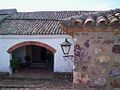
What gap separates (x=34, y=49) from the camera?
23250 mm

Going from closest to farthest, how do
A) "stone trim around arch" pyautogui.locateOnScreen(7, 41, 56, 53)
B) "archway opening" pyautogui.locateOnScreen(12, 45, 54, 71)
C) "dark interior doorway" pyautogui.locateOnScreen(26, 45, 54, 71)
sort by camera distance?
"stone trim around arch" pyautogui.locateOnScreen(7, 41, 56, 53)
"archway opening" pyautogui.locateOnScreen(12, 45, 54, 71)
"dark interior doorway" pyautogui.locateOnScreen(26, 45, 54, 71)

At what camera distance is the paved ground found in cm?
1445

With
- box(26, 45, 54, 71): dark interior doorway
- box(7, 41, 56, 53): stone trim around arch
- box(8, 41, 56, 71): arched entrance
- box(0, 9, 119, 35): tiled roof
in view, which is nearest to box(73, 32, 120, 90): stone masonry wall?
box(0, 9, 119, 35): tiled roof

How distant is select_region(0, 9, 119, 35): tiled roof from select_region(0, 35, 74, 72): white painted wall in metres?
0.31

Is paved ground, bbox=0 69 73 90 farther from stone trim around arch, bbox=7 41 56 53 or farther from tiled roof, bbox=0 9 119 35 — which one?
tiled roof, bbox=0 9 119 35

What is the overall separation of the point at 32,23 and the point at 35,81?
5.91 m

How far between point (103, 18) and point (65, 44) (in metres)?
5.19

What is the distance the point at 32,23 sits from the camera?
69.7ft

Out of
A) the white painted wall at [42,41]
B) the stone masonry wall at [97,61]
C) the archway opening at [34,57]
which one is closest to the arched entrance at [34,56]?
the archway opening at [34,57]

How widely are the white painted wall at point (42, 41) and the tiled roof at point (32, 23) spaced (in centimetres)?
31

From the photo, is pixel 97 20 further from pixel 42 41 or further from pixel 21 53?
pixel 21 53

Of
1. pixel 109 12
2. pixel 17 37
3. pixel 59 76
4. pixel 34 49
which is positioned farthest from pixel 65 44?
pixel 34 49

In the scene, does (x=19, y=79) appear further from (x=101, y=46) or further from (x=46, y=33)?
(x=101, y=46)

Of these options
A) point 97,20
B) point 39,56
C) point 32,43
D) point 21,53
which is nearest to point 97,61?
point 97,20
